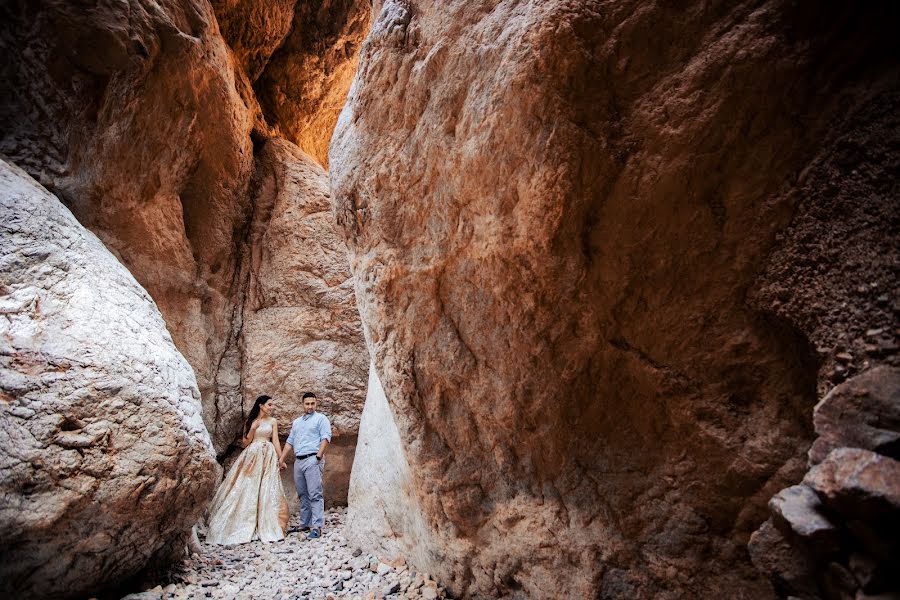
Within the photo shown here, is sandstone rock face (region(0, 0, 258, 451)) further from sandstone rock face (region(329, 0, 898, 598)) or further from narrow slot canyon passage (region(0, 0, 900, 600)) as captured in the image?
sandstone rock face (region(329, 0, 898, 598))

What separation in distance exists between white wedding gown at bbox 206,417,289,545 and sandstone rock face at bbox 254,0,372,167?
4785 mm

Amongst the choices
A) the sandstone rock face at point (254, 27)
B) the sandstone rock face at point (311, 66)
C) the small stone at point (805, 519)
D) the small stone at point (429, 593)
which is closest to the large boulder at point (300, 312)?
the sandstone rock face at point (311, 66)

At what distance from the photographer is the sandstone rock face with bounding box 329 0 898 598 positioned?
161 cm

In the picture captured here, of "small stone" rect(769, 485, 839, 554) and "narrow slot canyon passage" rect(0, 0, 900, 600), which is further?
"narrow slot canyon passage" rect(0, 0, 900, 600)

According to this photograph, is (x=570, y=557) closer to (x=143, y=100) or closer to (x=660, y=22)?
(x=660, y=22)

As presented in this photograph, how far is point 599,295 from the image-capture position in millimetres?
2041

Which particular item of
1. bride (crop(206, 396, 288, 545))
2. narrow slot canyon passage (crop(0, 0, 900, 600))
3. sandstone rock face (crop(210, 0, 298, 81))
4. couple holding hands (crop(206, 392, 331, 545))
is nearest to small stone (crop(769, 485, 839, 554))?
narrow slot canyon passage (crop(0, 0, 900, 600))

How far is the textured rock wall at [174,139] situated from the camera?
429 centimetres

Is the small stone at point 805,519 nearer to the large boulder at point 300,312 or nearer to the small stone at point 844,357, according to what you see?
the small stone at point 844,357

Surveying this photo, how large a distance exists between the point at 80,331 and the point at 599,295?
3242 millimetres

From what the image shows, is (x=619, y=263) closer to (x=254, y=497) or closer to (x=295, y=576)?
(x=295, y=576)

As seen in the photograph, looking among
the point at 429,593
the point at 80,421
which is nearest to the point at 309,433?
the point at 80,421

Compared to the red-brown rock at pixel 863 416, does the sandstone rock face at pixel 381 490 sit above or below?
below

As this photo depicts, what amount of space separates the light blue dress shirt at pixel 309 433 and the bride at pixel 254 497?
224 millimetres
